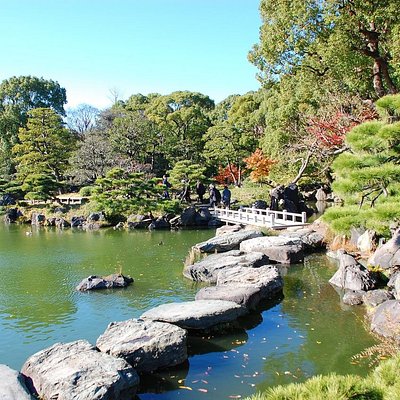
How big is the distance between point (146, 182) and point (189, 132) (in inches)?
462

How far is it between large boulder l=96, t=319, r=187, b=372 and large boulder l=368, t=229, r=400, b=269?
18.6 feet

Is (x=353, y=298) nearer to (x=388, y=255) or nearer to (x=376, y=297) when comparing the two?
(x=376, y=297)

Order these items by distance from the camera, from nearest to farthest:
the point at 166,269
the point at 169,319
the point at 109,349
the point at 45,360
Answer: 1. the point at 45,360
2. the point at 109,349
3. the point at 169,319
4. the point at 166,269

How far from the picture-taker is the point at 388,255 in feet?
34.0

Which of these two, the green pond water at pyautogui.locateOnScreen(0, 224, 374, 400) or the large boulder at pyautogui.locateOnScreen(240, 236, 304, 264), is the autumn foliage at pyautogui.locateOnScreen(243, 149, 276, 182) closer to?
the green pond water at pyautogui.locateOnScreen(0, 224, 374, 400)

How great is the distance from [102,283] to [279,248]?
5.41 meters

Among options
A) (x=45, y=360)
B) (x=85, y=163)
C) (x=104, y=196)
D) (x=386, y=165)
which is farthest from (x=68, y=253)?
(x=85, y=163)

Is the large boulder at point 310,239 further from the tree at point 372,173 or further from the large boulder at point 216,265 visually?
the tree at point 372,173

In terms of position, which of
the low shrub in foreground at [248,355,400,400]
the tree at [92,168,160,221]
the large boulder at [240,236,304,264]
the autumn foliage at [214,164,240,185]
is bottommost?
the large boulder at [240,236,304,264]

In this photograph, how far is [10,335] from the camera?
8031 mm

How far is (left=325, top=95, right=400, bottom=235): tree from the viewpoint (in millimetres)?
6008

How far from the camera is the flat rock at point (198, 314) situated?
7.53m

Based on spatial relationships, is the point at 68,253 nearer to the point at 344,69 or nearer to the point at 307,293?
the point at 307,293

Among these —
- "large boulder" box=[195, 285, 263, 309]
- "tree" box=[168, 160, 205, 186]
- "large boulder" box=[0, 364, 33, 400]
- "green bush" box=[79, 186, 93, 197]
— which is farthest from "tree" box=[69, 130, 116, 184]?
"large boulder" box=[0, 364, 33, 400]
